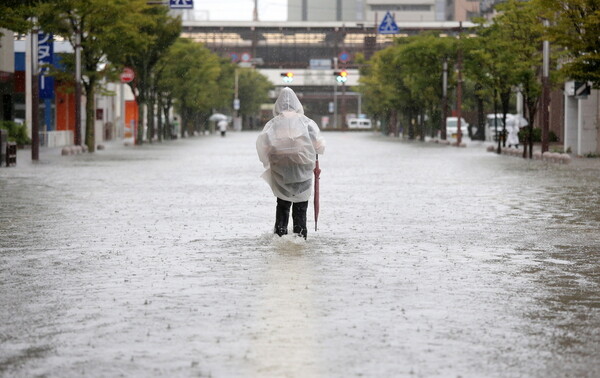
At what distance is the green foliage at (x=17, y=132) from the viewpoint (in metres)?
55.3

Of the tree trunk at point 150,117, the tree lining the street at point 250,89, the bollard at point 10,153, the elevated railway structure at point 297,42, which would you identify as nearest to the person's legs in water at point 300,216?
the bollard at point 10,153

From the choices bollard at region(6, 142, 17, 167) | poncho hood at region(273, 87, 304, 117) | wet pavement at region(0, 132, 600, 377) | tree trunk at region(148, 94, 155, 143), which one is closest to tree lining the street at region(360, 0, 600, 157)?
wet pavement at region(0, 132, 600, 377)

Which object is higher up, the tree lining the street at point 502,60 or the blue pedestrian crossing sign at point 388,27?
the blue pedestrian crossing sign at point 388,27

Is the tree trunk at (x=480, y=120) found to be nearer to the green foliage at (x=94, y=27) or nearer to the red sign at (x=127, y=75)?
the red sign at (x=127, y=75)

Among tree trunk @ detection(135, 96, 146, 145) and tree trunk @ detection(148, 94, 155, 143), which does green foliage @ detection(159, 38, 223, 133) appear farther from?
tree trunk @ detection(135, 96, 146, 145)


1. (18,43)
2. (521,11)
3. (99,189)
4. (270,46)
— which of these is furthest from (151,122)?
(270,46)

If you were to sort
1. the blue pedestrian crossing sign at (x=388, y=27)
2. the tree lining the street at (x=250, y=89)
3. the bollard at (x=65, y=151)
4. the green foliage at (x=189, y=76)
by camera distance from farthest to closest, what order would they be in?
the tree lining the street at (x=250, y=89) < the blue pedestrian crossing sign at (x=388, y=27) < the green foliage at (x=189, y=76) < the bollard at (x=65, y=151)

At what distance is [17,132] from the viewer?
5641cm

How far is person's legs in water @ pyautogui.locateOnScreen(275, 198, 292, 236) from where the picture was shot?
1463cm

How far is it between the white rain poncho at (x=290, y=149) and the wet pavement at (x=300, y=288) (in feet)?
2.11

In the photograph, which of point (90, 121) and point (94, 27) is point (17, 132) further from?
point (94, 27)

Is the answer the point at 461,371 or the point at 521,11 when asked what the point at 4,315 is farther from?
the point at 521,11

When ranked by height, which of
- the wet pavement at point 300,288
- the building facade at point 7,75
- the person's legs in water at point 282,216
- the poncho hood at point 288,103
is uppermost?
the building facade at point 7,75

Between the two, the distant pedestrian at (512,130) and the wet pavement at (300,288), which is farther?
the distant pedestrian at (512,130)
